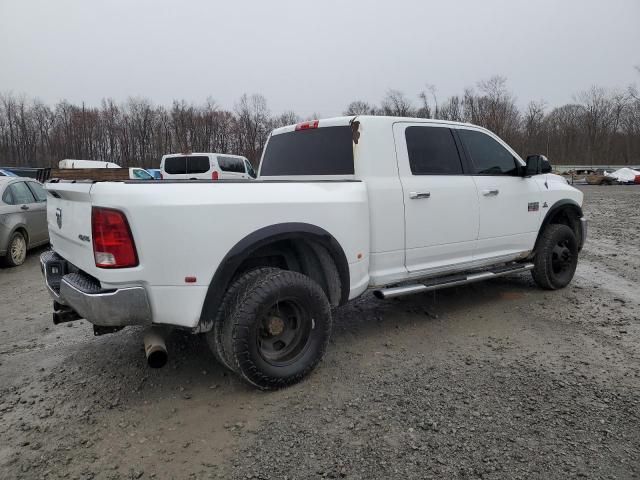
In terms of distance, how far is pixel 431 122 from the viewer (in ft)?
14.5

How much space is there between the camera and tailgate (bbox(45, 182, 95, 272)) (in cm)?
288

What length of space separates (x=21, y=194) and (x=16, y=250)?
3.95 ft

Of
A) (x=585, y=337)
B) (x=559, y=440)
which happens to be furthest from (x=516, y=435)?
(x=585, y=337)

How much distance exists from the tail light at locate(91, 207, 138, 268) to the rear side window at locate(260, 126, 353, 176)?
1.95m

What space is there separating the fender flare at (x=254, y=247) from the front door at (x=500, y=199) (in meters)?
1.93

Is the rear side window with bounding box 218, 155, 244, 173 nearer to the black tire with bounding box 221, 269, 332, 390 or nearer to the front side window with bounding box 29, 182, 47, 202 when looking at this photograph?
the front side window with bounding box 29, 182, 47, 202

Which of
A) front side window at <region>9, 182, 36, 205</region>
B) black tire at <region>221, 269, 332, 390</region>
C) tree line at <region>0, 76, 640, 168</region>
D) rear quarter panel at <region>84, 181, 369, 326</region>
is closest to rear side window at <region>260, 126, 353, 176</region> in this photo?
rear quarter panel at <region>84, 181, 369, 326</region>

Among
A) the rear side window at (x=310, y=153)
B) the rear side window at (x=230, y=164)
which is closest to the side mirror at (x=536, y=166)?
the rear side window at (x=310, y=153)

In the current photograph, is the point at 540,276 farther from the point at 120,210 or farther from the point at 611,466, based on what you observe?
the point at 120,210

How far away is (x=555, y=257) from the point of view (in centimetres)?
554

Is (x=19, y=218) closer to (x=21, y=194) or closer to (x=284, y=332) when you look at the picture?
(x=21, y=194)

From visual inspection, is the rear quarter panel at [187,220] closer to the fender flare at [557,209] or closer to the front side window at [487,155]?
the front side window at [487,155]

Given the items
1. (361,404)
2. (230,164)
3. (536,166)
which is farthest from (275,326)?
(230,164)

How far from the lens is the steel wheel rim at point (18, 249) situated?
308 inches
